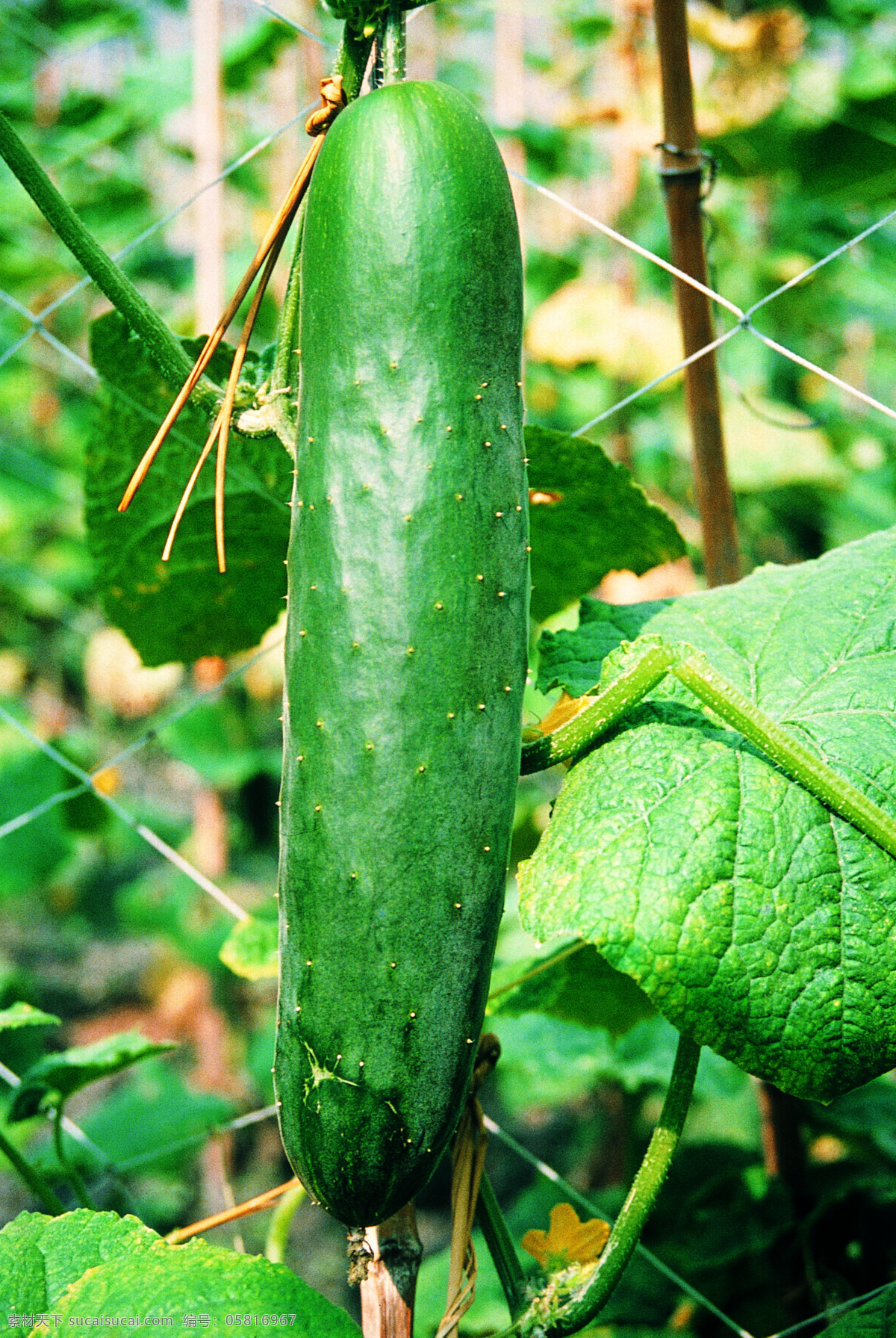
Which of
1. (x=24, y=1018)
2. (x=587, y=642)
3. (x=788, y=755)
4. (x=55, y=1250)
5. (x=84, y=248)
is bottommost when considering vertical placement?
(x=55, y=1250)

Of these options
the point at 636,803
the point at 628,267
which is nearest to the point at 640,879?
the point at 636,803

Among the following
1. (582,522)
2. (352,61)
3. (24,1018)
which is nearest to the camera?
(352,61)

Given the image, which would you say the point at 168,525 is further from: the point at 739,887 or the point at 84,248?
the point at 739,887

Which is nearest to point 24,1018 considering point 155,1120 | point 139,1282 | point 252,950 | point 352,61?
point 252,950

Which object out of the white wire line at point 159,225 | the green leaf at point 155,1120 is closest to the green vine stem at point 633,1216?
the white wire line at point 159,225

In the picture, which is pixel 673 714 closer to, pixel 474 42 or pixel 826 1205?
pixel 826 1205

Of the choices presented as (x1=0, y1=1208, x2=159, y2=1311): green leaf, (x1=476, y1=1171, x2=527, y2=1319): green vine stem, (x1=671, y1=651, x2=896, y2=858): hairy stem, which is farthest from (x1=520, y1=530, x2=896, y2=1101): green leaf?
(x1=0, y1=1208, x2=159, y2=1311): green leaf
